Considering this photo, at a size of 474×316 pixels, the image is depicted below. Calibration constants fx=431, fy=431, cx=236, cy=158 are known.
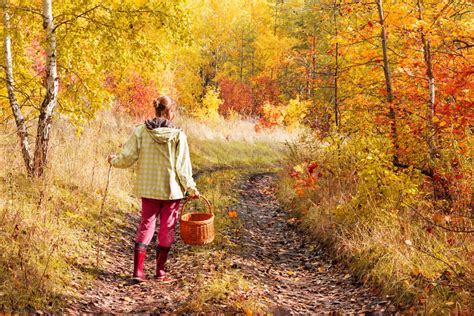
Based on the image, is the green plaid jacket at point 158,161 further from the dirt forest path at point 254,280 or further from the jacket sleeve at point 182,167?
the dirt forest path at point 254,280

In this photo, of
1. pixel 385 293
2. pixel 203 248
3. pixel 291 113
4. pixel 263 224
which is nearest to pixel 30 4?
pixel 203 248

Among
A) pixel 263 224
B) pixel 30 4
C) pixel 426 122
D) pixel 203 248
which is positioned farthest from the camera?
pixel 263 224

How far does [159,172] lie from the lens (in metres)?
4.86

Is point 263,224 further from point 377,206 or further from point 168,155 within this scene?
point 168,155

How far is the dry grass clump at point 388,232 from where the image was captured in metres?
4.09

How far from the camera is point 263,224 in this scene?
809 cm

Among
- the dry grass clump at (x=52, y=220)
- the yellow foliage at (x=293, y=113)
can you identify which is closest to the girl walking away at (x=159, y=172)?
the dry grass clump at (x=52, y=220)

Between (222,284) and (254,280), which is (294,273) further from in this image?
(222,284)

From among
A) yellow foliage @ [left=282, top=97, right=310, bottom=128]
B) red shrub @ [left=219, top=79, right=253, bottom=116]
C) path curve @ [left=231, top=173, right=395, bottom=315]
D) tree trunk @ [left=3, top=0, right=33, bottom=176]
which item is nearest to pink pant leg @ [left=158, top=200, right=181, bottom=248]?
path curve @ [left=231, top=173, right=395, bottom=315]

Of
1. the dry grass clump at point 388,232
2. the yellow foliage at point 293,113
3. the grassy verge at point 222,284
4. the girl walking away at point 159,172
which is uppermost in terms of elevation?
the yellow foliage at point 293,113

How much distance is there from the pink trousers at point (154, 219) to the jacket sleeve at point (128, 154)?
0.47 m

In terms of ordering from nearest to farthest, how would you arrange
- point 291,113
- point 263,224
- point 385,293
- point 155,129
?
1. point 385,293
2. point 155,129
3. point 263,224
4. point 291,113

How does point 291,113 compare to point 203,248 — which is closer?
point 203,248

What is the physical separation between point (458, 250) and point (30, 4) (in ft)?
23.4
